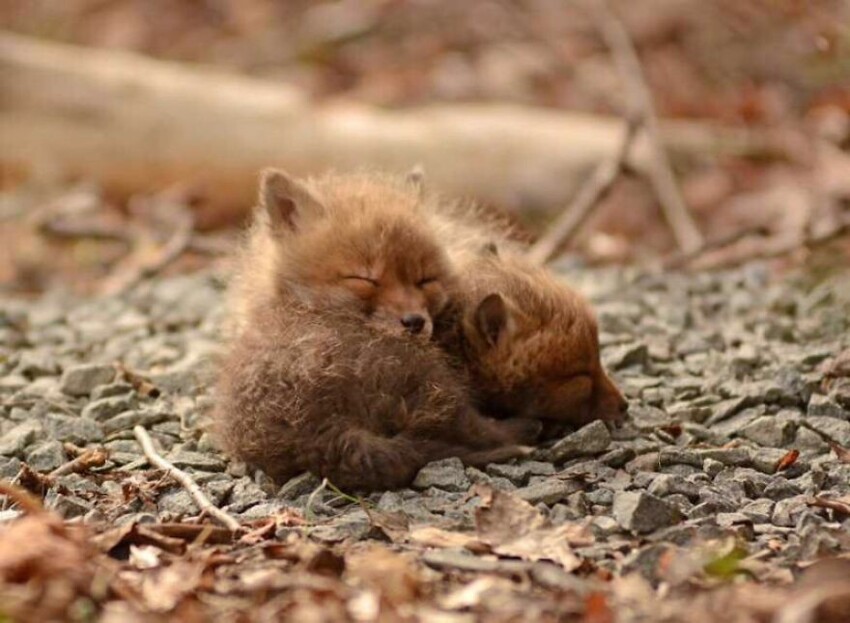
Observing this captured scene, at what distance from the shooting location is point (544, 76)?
1243cm

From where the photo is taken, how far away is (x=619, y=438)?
4.59 meters

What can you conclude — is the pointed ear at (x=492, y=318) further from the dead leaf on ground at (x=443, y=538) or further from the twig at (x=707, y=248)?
the twig at (x=707, y=248)

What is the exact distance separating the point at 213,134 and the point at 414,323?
6123 millimetres

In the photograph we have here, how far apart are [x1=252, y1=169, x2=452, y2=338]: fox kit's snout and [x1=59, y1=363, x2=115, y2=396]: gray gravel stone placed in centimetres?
97

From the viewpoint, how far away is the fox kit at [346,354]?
4.14 m

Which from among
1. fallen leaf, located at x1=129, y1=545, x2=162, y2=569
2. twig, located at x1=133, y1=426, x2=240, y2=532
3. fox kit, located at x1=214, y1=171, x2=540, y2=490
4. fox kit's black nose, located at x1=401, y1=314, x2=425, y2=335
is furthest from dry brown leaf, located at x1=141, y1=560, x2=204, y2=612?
fox kit's black nose, located at x1=401, y1=314, x2=425, y2=335

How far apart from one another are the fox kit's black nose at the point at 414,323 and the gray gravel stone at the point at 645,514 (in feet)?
3.60

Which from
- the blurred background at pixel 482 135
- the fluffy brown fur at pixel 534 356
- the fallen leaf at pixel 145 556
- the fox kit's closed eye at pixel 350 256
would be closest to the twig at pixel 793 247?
the blurred background at pixel 482 135

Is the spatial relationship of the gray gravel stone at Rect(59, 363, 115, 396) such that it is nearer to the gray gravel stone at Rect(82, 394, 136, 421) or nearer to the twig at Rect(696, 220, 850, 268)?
the gray gravel stone at Rect(82, 394, 136, 421)

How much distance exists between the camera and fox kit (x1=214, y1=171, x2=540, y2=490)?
4.14 meters

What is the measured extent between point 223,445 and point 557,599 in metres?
1.68

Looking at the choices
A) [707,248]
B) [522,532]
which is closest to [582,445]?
[522,532]

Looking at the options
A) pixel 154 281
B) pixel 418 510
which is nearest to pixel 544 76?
pixel 154 281

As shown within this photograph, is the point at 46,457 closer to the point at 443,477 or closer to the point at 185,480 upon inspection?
the point at 185,480
